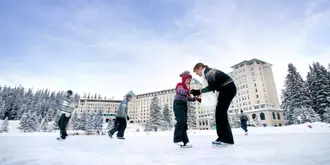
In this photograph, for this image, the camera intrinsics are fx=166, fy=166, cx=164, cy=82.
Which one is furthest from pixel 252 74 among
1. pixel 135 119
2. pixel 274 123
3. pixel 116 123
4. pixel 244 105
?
pixel 135 119

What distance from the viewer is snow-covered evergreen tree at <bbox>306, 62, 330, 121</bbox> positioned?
31730mm

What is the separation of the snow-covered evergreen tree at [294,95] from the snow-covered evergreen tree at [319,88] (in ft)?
3.25

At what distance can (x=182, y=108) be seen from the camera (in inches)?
169

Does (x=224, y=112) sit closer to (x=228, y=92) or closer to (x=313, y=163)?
(x=228, y=92)

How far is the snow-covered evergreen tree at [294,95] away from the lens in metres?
33.5

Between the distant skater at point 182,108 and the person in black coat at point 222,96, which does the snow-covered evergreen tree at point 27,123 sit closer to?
the distant skater at point 182,108

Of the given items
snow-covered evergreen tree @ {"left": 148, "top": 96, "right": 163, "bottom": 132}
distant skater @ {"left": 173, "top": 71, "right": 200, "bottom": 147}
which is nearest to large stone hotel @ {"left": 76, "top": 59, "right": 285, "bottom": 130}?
snow-covered evergreen tree @ {"left": 148, "top": 96, "right": 163, "bottom": 132}

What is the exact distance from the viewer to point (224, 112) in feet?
12.0

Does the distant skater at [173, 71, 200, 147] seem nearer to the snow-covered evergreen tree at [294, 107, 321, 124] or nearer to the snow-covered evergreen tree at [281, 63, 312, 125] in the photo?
the snow-covered evergreen tree at [294, 107, 321, 124]

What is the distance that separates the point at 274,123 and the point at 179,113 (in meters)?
73.2

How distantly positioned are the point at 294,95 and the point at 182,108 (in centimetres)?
4277

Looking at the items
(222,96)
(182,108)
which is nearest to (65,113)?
(182,108)

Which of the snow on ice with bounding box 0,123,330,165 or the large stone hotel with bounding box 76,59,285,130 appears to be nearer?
the snow on ice with bounding box 0,123,330,165

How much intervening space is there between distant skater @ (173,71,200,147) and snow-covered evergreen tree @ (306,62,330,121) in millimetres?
37910
